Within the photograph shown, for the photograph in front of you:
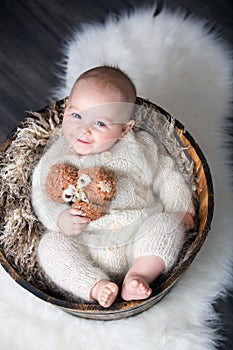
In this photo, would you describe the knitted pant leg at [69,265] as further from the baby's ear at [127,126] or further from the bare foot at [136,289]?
the baby's ear at [127,126]

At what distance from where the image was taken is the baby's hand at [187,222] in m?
1.15

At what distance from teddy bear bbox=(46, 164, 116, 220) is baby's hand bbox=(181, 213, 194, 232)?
16 centimetres

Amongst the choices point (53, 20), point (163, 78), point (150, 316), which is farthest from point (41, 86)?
point (150, 316)

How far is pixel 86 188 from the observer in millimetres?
1092

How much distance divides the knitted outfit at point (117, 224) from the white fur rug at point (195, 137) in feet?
0.45

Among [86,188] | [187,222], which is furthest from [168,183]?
[86,188]

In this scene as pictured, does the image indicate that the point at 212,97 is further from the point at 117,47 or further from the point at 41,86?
the point at 41,86

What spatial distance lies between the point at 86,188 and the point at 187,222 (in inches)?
8.7

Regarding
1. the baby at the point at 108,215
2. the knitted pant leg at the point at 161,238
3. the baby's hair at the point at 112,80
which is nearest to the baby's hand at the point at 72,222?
the baby at the point at 108,215

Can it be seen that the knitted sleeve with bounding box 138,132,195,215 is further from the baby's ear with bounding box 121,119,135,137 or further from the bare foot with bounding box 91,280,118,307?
the bare foot with bounding box 91,280,118,307

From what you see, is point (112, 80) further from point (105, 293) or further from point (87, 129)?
point (105, 293)

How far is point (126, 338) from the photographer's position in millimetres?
1180

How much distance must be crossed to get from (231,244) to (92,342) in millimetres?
368

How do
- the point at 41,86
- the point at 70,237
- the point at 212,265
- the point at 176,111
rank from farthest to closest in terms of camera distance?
1. the point at 41,86
2. the point at 176,111
3. the point at 212,265
4. the point at 70,237
